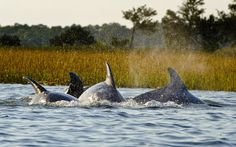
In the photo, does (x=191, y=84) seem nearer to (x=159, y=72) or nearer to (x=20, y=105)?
(x=159, y=72)

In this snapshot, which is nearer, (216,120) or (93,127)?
(93,127)

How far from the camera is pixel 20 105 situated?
1608 centimetres

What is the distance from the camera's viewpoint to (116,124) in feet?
42.6

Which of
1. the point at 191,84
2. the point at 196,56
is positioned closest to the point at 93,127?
the point at 191,84

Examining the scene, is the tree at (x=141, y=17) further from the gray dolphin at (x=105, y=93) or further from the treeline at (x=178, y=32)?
the gray dolphin at (x=105, y=93)

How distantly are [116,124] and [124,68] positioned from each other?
50.2 ft

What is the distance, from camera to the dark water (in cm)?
1110

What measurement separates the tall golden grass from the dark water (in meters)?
8.85

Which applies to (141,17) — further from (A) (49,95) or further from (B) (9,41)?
(A) (49,95)

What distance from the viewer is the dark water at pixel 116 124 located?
11.1 m

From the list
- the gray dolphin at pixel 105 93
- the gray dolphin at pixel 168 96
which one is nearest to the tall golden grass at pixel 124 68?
the gray dolphin at pixel 168 96

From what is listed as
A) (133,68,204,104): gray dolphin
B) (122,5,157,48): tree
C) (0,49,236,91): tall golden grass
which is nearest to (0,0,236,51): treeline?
(122,5,157,48): tree

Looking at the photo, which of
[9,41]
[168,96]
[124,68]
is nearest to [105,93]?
[168,96]

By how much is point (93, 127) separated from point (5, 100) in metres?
5.68
